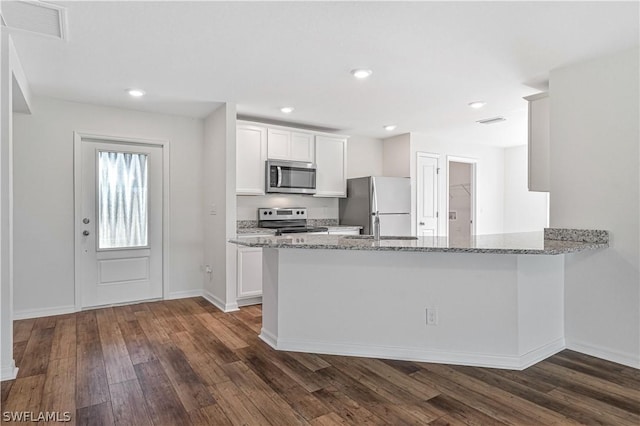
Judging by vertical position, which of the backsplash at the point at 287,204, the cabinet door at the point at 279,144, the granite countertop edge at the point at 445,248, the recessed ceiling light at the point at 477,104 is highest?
the recessed ceiling light at the point at 477,104

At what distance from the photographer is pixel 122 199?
14.4ft

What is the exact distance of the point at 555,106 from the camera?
10.2 ft

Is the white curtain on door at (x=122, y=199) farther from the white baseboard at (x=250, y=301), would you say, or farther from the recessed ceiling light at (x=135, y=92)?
the white baseboard at (x=250, y=301)

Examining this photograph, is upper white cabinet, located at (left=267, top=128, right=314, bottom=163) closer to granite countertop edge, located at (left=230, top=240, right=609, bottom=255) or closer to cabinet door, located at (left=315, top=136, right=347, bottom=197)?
cabinet door, located at (left=315, top=136, right=347, bottom=197)

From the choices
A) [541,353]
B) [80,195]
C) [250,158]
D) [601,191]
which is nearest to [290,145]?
[250,158]

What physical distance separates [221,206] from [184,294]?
1349 millimetres

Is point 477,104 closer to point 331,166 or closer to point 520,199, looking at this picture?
point 331,166

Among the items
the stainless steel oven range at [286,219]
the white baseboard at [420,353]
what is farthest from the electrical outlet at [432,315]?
the stainless steel oven range at [286,219]

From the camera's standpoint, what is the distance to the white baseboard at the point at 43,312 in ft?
12.3

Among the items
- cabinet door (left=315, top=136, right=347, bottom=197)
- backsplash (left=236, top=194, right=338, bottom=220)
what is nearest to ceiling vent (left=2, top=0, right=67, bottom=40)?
backsplash (left=236, top=194, right=338, bottom=220)

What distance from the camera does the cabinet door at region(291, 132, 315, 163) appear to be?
4.97m

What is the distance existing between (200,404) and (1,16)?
2.61 meters

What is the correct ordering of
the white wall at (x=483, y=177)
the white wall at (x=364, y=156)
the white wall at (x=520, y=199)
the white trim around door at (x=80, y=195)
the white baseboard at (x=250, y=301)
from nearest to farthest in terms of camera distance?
the white trim around door at (x=80, y=195) < the white baseboard at (x=250, y=301) < the white wall at (x=364, y=156) < the white wall at (x=483, y=177) < the white wall at (x=520, y=199)

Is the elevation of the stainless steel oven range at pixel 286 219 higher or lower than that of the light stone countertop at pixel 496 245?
higher
